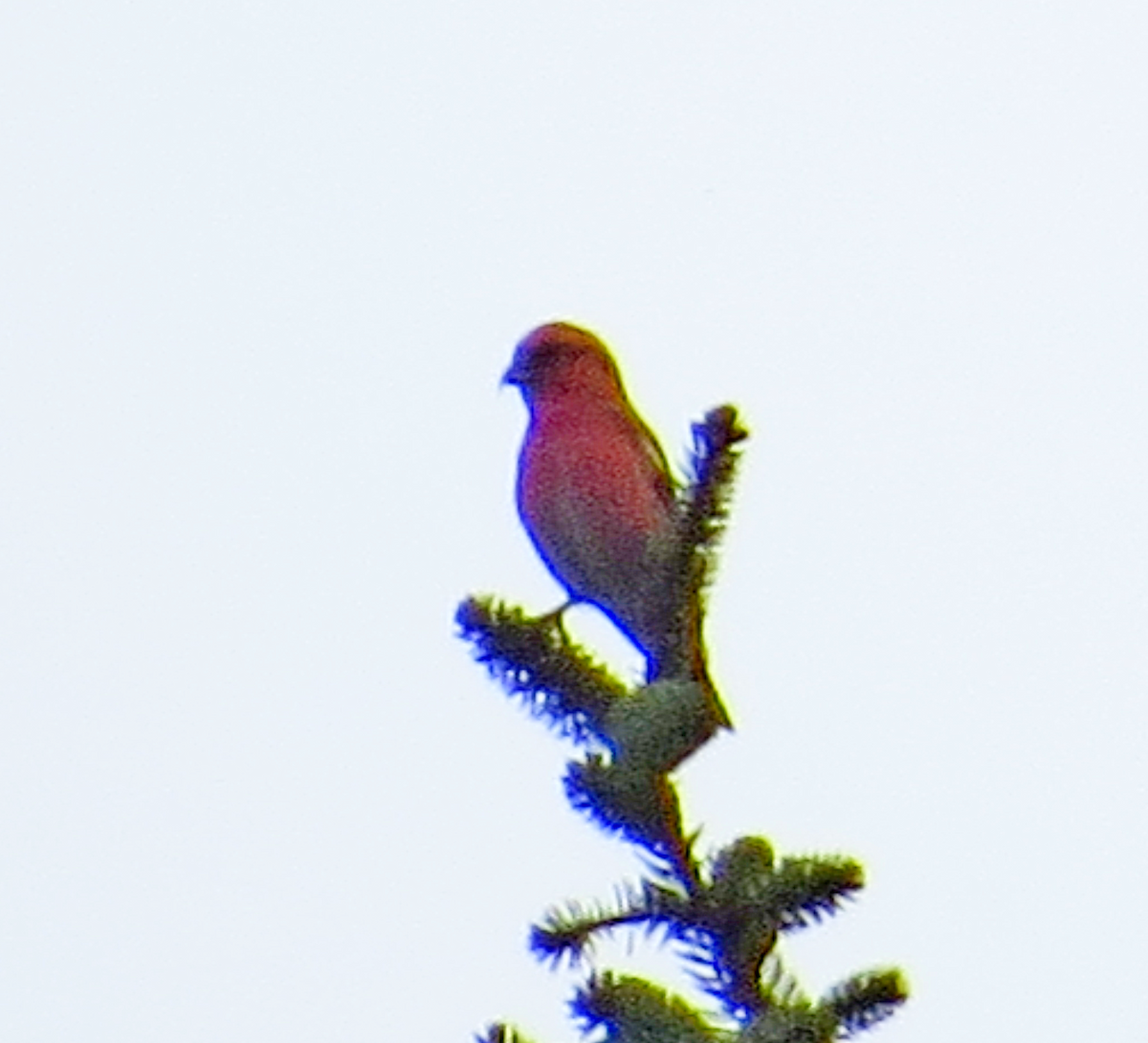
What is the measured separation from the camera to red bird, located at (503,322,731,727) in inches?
174

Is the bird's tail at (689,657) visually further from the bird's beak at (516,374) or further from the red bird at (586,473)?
the bird's beak at (516,374)

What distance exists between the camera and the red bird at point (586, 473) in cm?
442

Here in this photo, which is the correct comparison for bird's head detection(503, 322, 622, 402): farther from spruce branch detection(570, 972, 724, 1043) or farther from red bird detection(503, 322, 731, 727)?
spruce branch detection(570, 972, 724, 1043)

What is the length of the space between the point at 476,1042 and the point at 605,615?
7.66 feet

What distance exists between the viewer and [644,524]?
4.55m

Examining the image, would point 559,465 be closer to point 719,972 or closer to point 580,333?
point 580,333

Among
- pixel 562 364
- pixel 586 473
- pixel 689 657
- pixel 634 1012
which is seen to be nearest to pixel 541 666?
pixel 689 657

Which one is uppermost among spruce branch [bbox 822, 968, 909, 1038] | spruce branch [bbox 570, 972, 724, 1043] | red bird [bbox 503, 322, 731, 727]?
red bird [bbox 503, 322, 731, 727]

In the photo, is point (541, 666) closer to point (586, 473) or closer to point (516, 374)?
point (586, 473)

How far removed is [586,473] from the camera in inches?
180

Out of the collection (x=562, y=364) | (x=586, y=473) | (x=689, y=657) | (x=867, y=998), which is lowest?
(x=867, y=998)

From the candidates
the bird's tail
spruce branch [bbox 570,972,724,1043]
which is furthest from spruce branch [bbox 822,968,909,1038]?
the bird's tail

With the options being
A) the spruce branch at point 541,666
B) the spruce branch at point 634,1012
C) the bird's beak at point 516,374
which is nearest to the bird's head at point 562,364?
the bird's beak at point 516,374

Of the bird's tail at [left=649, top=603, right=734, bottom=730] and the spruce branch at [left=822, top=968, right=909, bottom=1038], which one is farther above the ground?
the bird's tail at [left=649, top=603, right=734, bottom=730]
